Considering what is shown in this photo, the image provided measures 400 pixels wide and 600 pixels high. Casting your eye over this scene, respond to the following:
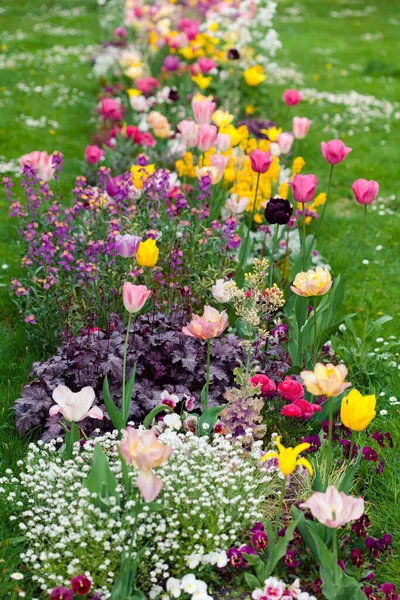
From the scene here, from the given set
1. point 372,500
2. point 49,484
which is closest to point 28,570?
point 49,484

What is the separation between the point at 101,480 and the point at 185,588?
480 mm

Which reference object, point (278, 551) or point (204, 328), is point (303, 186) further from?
point (278, 551)

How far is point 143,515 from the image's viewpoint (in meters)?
2.64

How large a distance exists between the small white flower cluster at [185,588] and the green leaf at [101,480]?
337 mm

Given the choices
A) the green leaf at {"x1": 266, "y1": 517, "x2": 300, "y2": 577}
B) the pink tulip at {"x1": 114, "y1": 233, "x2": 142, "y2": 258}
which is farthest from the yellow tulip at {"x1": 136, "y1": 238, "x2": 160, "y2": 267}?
the green leaf at {"x1": 266, "y1": 517, "x2": 300, "y2": 577}

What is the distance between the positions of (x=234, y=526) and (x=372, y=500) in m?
0.68

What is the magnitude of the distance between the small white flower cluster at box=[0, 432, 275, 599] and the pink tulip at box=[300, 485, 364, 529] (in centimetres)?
43

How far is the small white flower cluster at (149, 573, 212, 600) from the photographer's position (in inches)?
103

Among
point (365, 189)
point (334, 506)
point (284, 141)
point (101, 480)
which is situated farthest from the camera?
point (284, 141)

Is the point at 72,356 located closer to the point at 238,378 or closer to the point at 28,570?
the point at 238,378

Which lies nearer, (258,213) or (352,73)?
(258,213)

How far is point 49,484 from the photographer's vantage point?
9.89ft

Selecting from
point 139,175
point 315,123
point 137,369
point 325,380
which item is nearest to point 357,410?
point 325,380

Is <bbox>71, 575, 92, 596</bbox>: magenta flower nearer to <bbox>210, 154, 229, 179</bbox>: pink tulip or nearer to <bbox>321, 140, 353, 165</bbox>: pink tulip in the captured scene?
<bbox>321, 140, 353, 165</bbox>: pink tulip
